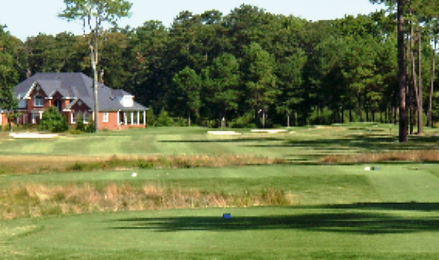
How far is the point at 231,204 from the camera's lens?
20250mm

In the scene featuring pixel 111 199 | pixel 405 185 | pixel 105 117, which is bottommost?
pixel 111 199

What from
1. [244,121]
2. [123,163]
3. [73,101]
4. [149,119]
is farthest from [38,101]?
[123,163]

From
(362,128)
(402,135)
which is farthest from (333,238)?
(362,128)

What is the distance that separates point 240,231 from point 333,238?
1.76 meters

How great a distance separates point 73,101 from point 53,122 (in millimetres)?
15499

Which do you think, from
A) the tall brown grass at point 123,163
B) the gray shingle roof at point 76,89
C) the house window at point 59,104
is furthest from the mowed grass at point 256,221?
the house window at point 59,104

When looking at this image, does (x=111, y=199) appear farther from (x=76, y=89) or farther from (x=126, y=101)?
(x=126, y=101)

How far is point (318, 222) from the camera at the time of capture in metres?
14.5

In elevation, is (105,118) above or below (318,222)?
above

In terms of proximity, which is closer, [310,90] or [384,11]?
[384,11]

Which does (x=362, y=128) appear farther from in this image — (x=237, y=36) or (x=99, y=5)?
(x=237, y=36)

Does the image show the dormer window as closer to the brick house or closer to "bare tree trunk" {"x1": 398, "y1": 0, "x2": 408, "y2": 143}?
the brick house

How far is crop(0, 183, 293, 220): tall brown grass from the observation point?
2038 cm

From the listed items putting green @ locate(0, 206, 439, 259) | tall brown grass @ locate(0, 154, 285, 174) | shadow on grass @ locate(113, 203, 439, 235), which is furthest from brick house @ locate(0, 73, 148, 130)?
shadow on grass @ locate(113, 203, 439, 235)
